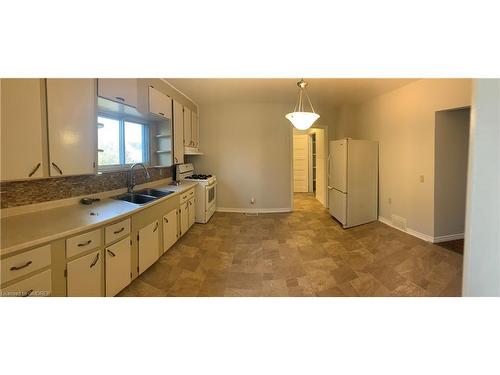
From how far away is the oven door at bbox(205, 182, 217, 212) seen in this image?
399 centimetres

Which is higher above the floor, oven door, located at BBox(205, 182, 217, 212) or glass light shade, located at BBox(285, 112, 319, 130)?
glass light shade, located at BBox(285, 112, 319, 130)

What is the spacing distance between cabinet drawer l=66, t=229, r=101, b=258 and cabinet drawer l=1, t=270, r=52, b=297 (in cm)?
16

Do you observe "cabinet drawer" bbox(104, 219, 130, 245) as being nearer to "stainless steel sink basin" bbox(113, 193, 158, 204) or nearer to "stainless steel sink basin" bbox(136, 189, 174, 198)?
"stainless steel sink basin" bbox(113, 193, 158, 204)

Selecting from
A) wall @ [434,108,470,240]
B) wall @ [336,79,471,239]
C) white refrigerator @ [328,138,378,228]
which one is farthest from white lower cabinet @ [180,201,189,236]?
wall @ [434,108,470,240]

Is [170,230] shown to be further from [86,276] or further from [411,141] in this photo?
[411,141]

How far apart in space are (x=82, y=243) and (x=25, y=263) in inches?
12.3

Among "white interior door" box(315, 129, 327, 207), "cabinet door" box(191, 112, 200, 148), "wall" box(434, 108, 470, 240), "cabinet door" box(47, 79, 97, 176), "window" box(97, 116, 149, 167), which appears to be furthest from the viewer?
"white interior door" box(315, 129, 327, 207)

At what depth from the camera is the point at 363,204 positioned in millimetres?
3955

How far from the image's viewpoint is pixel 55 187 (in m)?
1.86

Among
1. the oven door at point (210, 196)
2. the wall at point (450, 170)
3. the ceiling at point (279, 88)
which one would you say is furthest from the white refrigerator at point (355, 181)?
the oven door at point (210, 196)

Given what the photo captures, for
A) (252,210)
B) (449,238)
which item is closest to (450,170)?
(449,238)

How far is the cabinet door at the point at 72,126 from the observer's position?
5.10 feet
